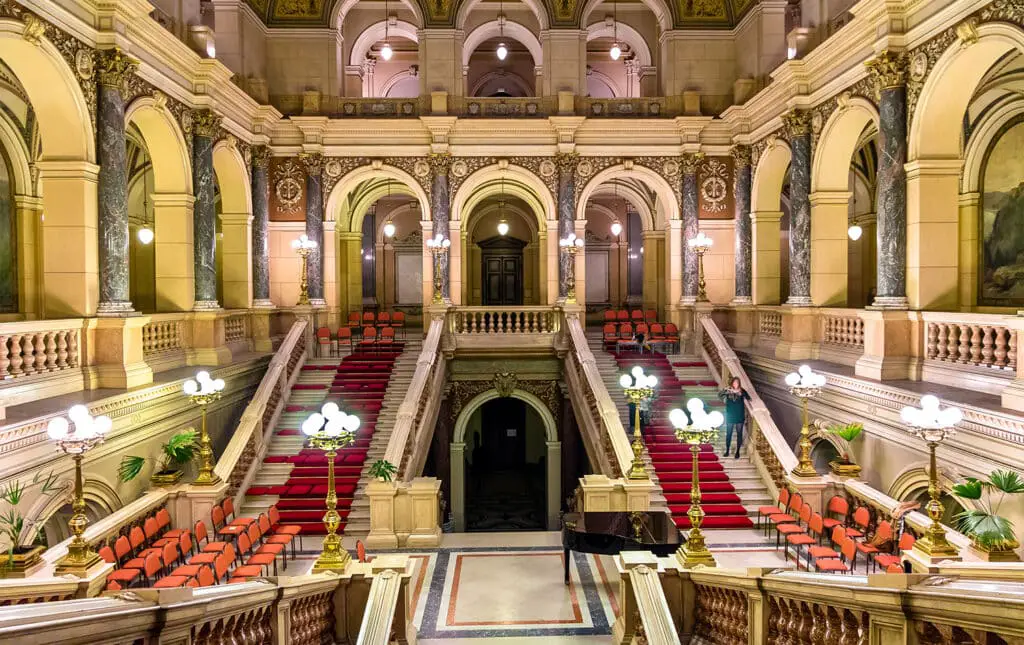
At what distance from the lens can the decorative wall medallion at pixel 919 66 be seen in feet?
37.4

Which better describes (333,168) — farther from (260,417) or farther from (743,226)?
(743,226)

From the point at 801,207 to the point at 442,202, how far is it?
9.40 m

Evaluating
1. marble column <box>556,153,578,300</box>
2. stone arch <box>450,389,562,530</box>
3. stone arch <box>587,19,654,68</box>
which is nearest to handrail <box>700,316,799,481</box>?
marble column <box>556,153,578,300</box>

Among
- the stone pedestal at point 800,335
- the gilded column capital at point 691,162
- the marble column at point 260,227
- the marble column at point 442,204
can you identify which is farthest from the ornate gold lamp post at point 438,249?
the stone pedestal at point 800,335

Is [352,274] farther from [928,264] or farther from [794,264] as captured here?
[928,264]

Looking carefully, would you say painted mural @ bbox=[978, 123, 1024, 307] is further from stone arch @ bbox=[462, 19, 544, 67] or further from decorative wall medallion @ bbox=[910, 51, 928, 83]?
stone arch @ bbox=[462, 19, 544, 67]

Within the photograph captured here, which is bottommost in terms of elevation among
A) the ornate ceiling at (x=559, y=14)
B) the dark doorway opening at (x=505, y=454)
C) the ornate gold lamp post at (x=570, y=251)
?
the dark doorway opening at (x=505, y=454)

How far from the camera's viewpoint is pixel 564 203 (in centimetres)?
1975

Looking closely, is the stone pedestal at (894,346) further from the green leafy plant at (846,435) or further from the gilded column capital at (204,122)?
the gilded column capital at (204,122)

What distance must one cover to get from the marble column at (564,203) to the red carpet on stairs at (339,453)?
16.9 feet

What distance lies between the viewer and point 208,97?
15234 millimetres

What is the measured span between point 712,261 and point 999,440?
11.8 meters

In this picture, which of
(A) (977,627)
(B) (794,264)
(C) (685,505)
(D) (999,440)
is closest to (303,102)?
(B) (794,264)

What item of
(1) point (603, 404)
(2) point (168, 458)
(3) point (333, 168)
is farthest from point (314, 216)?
(1) point (603, 404)
